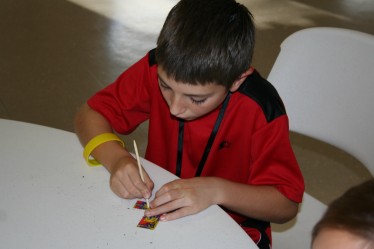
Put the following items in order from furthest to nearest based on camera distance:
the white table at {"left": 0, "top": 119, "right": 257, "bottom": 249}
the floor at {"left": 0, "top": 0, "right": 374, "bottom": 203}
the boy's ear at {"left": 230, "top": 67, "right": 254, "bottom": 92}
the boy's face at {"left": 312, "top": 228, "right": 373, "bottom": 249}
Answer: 1. the floor at {"left": 0, "top": 0, "right": 374, "bottom": 203}
2. the boy's ear at {"left": 230, "top": 67, "right": 254, "bottom": 92}
3. the white table at {"left": 0, "top": 119, "right": 257, "bottom": 249}
4. the boy's face at {"left": 312, "top": 228, "right": 373, "bottom": 249}

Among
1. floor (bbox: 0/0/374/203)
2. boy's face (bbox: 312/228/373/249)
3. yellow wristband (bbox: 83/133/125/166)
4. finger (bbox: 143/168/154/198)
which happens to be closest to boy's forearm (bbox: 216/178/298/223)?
finger (bbox: 143/168/154/198)

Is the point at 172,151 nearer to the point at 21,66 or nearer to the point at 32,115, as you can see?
the point at 32,115

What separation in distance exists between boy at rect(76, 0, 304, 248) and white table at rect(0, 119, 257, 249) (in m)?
0.03

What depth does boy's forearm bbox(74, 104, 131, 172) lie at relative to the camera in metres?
1.00

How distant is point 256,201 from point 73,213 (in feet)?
1.23

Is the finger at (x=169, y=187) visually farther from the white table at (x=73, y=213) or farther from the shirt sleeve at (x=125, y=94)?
the shirt sleeve at (x=125, y=94)

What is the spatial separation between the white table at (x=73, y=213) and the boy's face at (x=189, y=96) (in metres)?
0.13

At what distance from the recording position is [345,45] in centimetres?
124

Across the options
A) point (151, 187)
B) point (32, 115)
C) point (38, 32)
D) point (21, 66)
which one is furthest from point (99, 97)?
point (38, 32)

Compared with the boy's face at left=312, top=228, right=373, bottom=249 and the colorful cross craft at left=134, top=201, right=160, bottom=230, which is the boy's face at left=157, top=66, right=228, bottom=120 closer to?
the colorful cross craft at left=134, top=201, right=160, bottom=230

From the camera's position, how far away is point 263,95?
111cm

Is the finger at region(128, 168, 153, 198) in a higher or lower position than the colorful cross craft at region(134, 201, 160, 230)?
higher

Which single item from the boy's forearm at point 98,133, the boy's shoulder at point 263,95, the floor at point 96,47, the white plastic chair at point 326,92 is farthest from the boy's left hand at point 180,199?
the floor at point 96,47

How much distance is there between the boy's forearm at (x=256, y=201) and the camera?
98 centimetres
